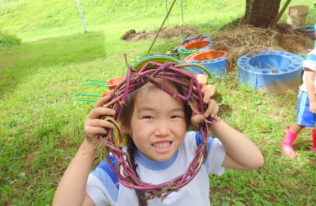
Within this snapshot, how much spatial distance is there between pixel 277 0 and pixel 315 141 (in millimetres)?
3993

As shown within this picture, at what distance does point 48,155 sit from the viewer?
334 cm

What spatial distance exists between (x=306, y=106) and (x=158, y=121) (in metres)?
2.19

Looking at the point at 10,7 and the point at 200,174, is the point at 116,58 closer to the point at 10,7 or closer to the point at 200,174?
the point at 200,174

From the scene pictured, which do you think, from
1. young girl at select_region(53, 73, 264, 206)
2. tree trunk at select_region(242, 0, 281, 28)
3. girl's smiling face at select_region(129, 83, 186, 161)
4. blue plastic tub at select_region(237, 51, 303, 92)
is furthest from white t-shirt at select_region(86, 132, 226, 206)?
tree trunk at select_region(242, 0, 281, 28)

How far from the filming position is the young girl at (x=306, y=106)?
248 centimetres

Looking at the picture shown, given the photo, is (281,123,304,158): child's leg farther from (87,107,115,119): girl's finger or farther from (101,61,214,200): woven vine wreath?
(87,107,115,119): girl's finger

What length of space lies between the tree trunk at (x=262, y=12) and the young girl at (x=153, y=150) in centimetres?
521

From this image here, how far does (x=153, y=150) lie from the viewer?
3.83ft

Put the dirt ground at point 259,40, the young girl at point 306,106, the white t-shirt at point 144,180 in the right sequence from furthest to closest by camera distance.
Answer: the dirt ground at point 259,40
the young girl at point 306,106
the white t-shirt at point 144,180

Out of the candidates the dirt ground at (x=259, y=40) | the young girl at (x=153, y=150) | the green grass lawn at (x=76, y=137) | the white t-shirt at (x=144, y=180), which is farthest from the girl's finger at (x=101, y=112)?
the dirt ground at (x=259, y=40)

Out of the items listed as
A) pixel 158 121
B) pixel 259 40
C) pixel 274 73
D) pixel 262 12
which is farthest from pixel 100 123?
pixel 262 12

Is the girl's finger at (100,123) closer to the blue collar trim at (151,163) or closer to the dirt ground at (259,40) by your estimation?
the blue collar trim at (151,163)

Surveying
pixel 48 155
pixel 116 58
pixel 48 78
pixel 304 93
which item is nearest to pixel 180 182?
pixel 304 93

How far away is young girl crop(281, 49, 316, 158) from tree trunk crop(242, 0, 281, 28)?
357 cm
